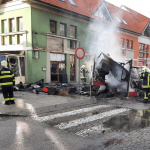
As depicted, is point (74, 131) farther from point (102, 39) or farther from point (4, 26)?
point (102, 39)

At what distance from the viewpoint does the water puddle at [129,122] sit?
4.87m

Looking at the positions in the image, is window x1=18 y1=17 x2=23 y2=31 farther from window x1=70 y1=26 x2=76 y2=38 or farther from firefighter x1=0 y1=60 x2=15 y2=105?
firefighter x1=0 y1=60 x2=15 y2=105

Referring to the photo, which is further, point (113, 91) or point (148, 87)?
point (113, 91)

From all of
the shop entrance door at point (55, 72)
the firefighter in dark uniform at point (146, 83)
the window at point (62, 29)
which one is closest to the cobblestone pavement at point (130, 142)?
the firefighter in dark uniform at point (146, 83)

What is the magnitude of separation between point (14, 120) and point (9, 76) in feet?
7.79

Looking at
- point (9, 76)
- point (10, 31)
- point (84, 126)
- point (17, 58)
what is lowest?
point (84, 126)

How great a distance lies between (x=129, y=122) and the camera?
5336mm

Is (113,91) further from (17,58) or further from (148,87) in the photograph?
(17,58)

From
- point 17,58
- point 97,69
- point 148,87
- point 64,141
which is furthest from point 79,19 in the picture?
point 64,141

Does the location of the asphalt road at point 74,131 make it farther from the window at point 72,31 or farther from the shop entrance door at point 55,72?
the window at point 72,31

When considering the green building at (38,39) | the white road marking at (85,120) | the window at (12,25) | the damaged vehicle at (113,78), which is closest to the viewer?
the white road marking at (85,120)

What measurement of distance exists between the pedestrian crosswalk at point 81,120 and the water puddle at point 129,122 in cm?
26

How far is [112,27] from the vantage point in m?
21.1

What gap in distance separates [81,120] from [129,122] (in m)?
1.38
